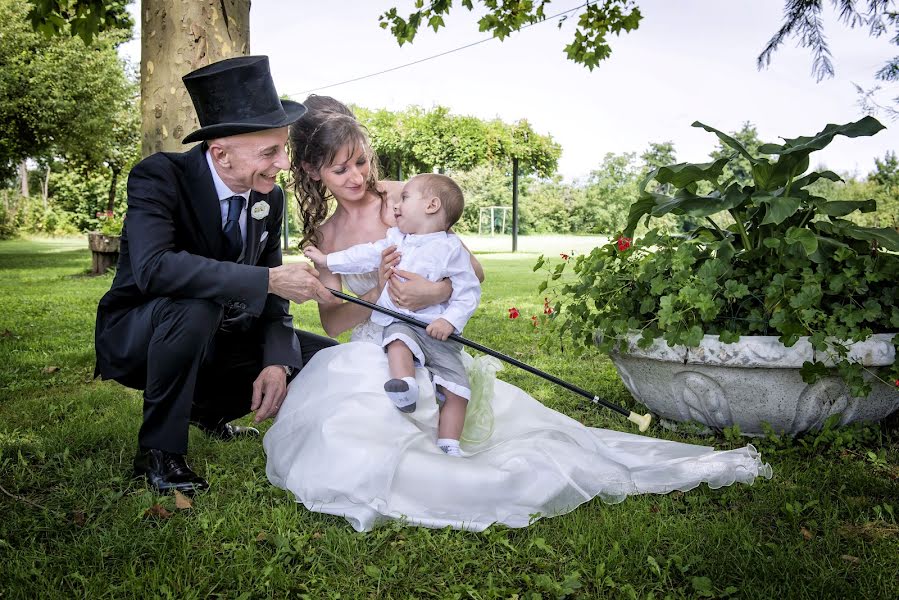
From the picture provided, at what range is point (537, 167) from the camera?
19266 millimetres

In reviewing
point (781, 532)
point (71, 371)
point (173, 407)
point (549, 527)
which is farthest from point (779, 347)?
point (71, 371)

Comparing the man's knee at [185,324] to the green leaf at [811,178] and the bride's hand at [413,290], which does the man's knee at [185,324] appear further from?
the green leaf at [811,178]

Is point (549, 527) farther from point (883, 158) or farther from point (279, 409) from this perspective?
point (883, 158)

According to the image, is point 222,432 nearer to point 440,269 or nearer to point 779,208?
point 440,269

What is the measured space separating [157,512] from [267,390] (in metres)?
0.60

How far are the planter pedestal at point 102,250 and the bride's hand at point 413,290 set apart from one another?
9.72m

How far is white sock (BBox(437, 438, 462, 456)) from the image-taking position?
2463 millimetres

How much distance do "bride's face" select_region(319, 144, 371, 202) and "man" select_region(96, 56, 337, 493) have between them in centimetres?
26

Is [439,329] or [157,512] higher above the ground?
[439,329]

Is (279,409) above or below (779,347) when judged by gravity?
below

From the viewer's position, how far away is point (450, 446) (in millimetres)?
Result: 2469

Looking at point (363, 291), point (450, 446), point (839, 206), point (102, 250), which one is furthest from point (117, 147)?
point (839, 206)

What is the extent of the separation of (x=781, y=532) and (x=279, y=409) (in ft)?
5.62

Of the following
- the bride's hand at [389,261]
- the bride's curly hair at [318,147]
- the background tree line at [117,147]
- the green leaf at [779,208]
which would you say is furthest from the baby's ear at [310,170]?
the green leaf at [779,208]
